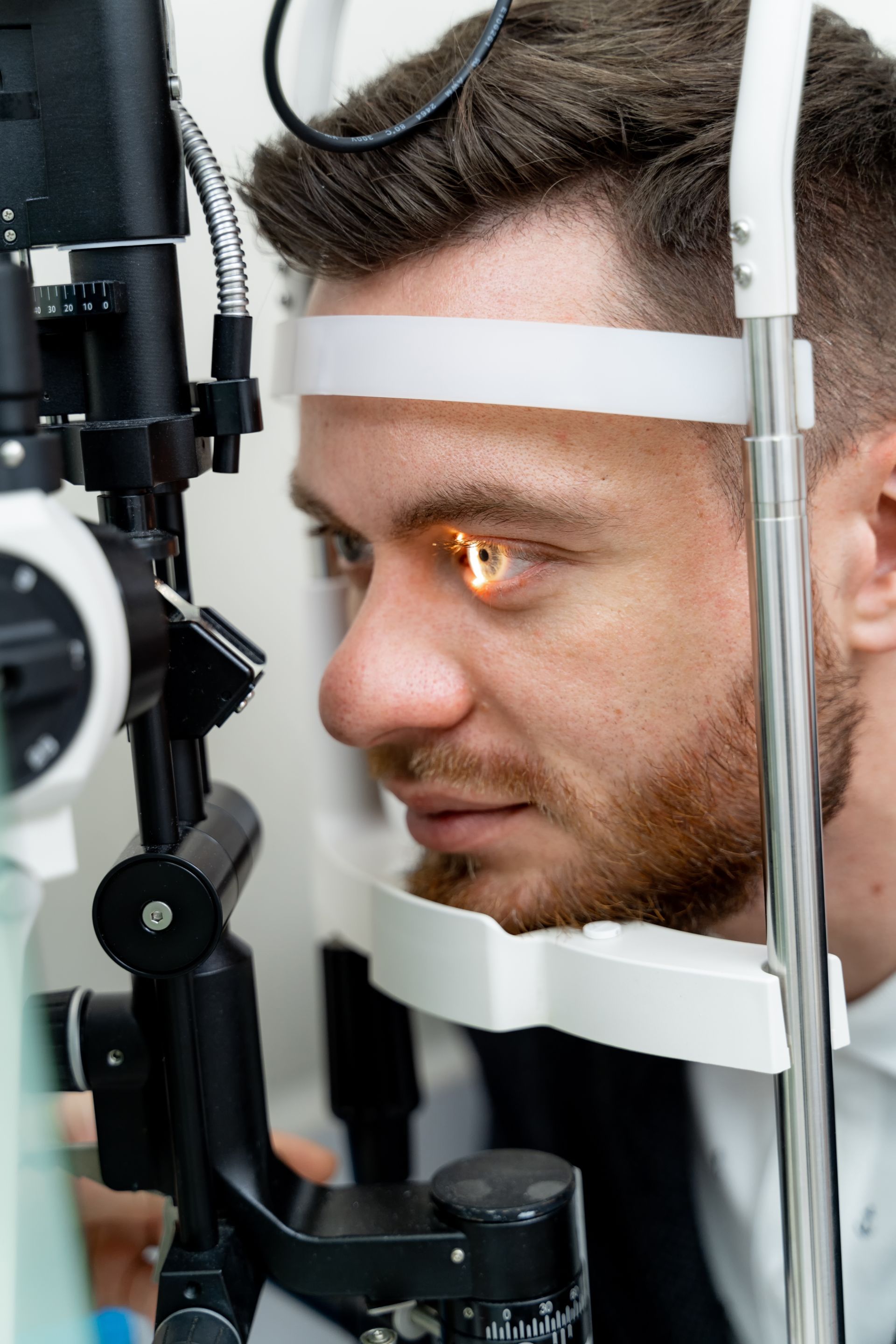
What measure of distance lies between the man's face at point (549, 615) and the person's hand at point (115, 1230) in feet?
0.87

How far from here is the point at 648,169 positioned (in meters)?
0.76

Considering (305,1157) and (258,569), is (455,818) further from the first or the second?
(258,569)

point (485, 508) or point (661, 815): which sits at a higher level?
point (485, 508)

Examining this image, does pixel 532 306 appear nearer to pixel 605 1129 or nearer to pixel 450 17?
pixel 450 17

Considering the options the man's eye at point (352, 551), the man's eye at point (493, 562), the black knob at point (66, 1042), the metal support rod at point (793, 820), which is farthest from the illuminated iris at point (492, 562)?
the black knob at point (66, 1042)

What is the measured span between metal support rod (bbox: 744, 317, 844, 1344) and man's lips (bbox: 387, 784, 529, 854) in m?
0.26

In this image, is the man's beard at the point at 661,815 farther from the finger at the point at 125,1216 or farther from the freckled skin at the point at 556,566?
the finger at the point at 125,1216

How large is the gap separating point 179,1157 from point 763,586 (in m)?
0.39

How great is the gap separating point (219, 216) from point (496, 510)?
242 millimetres

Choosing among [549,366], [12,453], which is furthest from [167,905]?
[549,366]

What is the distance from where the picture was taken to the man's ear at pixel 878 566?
82 centimetres

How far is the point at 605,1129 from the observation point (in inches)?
40.3

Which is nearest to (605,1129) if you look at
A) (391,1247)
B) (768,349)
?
(391,1247)

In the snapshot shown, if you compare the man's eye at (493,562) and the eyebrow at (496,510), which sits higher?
the eyebrow at (496,510)
